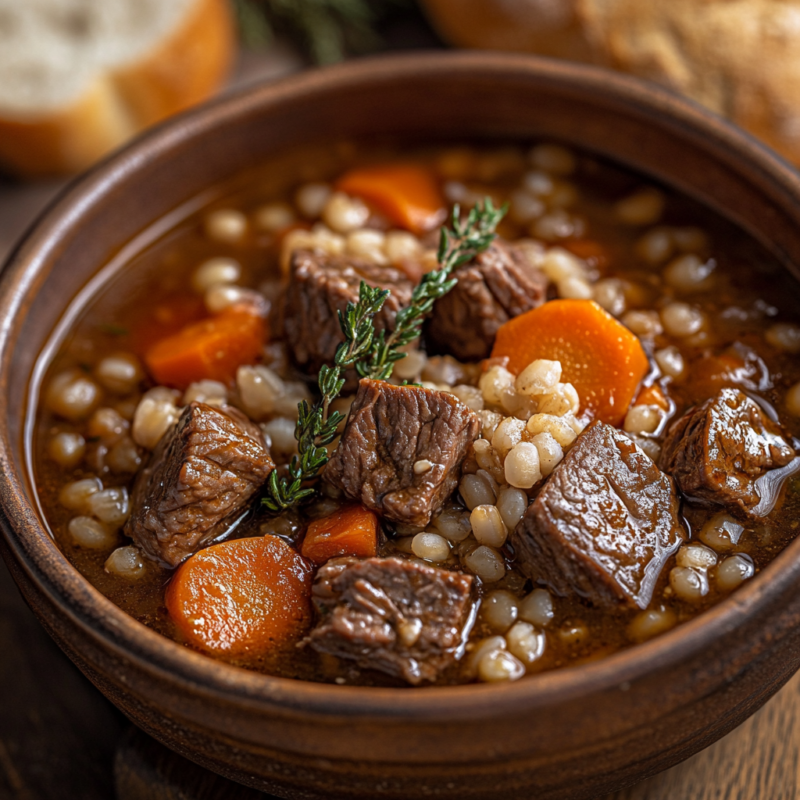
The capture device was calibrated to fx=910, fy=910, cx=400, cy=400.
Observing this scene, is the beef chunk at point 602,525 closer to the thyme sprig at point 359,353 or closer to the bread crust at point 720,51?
the thyme sprig at point 359,353

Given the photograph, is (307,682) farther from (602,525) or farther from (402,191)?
→ (402,191)

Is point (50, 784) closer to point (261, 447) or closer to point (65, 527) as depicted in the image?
point (65, 527)

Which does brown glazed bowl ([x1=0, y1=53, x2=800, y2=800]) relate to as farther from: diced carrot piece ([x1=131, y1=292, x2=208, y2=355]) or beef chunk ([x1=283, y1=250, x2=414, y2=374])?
beef chunk ([x1=283, y1=250, x2=414, y2=374])

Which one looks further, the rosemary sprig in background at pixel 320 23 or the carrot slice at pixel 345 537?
the rosemary sprig in background at pixel 320 23

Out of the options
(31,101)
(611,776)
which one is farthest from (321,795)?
(31,101)

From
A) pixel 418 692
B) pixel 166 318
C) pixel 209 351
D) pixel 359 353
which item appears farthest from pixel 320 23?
pixel 418 692

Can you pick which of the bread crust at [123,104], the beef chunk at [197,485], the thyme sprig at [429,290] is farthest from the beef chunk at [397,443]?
the bread crust at [123,104]
